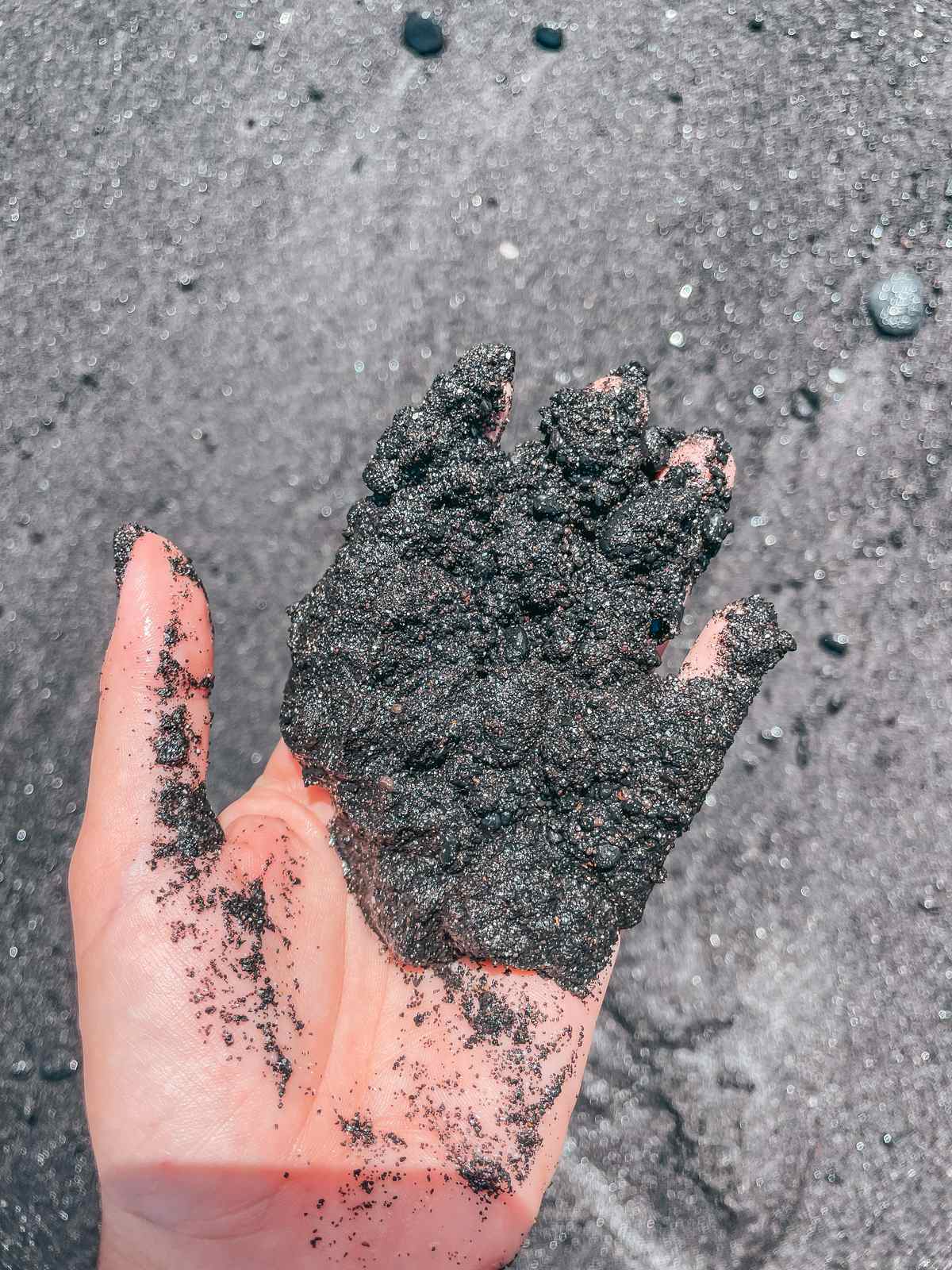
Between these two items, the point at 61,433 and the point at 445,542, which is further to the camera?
the point at 61,433

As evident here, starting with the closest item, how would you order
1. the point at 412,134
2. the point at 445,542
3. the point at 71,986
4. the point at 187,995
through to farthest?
the point at 187,995 → the point at 445,542 → the point at 71,986 → the point at 412,134

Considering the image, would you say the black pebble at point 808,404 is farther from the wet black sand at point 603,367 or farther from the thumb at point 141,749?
the thumb at point 141,749

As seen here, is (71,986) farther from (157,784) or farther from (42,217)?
(42,217)

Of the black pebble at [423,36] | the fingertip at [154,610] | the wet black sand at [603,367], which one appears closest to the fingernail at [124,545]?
the fingertip at [154,610]

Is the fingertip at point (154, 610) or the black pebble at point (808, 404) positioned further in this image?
the black pebble at point (808, 404)

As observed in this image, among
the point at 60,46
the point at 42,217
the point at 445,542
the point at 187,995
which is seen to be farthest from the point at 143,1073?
the point at 60,46

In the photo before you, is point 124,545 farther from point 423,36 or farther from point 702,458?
point 423,36

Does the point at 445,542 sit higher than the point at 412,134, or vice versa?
the point at 412,134
